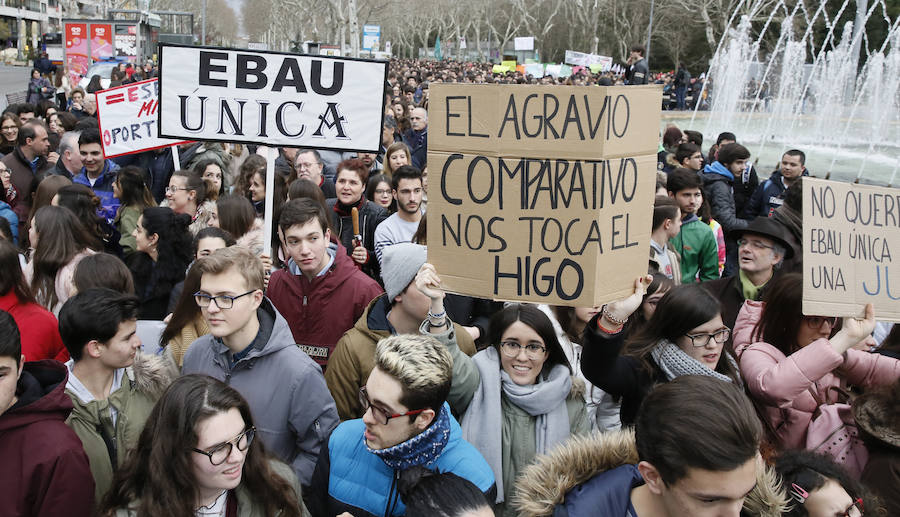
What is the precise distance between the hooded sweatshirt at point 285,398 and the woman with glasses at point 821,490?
5.50ft

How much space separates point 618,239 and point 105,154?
5605 millimetres

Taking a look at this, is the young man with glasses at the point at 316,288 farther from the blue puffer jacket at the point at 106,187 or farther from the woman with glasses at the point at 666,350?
the blue puffer jacket at the point at 106,187

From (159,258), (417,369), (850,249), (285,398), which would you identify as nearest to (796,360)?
(850,249)

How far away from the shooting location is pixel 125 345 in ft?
10.0

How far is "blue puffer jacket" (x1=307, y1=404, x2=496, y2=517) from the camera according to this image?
8.21 feet

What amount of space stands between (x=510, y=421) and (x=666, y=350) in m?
0.68

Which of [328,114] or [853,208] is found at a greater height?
[328,114]

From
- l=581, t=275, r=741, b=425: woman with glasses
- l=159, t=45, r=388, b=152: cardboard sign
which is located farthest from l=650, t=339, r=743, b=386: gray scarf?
l=159, t=45, r=388, b=152: cardboard sign

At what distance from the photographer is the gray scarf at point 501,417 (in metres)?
2.90

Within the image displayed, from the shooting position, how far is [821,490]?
2377mm

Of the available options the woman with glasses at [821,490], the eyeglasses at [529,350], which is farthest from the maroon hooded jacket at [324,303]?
the woman with glasses at [821,490]

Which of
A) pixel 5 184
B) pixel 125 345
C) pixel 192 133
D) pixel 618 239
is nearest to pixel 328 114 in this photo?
pixel 192 133

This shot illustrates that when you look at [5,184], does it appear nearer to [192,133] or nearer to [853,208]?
[192,133]

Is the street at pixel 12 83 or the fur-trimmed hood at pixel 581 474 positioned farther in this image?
the street at pixel 12 83
